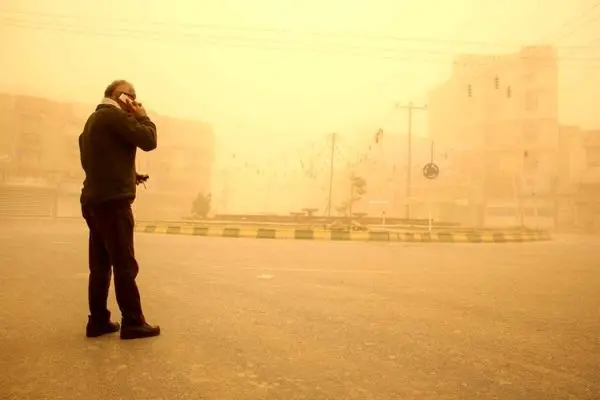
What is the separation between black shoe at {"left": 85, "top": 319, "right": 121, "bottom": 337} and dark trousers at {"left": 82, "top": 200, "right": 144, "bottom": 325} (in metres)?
0.03

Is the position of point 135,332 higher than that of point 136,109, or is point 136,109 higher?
point 136,109

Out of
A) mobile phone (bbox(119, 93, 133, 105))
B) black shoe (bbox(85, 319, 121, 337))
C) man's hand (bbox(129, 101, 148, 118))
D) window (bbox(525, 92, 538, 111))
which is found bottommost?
black shoe (bbox(85, 319, 121, 337))

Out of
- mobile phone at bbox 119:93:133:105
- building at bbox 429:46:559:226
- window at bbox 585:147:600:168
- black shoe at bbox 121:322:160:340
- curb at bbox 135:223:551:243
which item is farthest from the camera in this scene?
building at bbox 429:46:559:226

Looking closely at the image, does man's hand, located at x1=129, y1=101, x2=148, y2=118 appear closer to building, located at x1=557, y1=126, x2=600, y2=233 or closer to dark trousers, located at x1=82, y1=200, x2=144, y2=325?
dark trousers, located at x1=82, y1=200, x2=144, y2=325

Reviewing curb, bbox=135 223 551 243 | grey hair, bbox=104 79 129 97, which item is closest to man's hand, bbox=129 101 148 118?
grey hair, bbox=104 79 129 97

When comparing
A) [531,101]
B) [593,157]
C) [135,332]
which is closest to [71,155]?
[135,332]

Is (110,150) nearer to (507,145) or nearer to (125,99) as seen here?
(125,99)

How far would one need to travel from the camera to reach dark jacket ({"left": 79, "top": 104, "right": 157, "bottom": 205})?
266 centimetres

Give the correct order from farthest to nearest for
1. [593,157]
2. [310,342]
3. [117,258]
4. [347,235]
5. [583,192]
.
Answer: [593,157] → [583,192] → [347,235] → [117,258] → [310,342]

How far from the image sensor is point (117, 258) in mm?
2678

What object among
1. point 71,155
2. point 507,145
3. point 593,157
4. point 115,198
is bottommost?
point 115,198

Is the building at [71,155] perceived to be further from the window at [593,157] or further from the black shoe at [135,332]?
the window at [593,157]

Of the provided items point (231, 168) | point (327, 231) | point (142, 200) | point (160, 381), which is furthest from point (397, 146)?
point (160, 381)

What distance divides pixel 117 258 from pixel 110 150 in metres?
0.72
